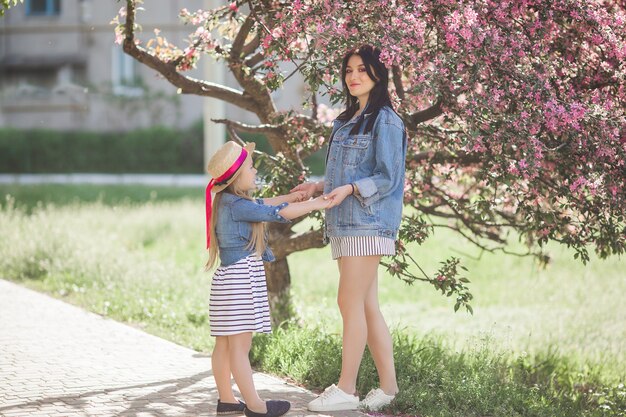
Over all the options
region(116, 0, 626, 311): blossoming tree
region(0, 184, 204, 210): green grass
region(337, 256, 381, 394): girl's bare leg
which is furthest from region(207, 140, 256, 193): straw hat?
region(0, 184, 204, 210): green grass

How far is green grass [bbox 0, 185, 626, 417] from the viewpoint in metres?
6.53

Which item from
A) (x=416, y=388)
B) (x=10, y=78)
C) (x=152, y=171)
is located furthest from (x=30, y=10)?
(x=416, y=388)

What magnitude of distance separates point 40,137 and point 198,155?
4975 mm

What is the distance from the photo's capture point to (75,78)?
32969 millimetres

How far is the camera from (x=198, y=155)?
1203 inches

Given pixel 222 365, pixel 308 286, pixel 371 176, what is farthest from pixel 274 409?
pixel 308 286

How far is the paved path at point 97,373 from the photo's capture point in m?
5.54

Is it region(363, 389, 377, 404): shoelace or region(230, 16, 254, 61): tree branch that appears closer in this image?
region(363, 389, 377, 404): shoelace

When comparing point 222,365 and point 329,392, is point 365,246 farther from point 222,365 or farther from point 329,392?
point 222,365

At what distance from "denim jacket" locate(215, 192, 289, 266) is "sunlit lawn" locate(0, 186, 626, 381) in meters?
2.52

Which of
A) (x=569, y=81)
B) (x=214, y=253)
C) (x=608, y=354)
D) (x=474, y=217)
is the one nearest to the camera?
(x=214, y=253)

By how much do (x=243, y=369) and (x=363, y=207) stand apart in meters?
1.10

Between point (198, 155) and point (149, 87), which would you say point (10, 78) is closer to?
point (149, 87)

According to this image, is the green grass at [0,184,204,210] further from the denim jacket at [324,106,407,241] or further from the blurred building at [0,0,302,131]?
the denim jacket at [324,106,407,241]
